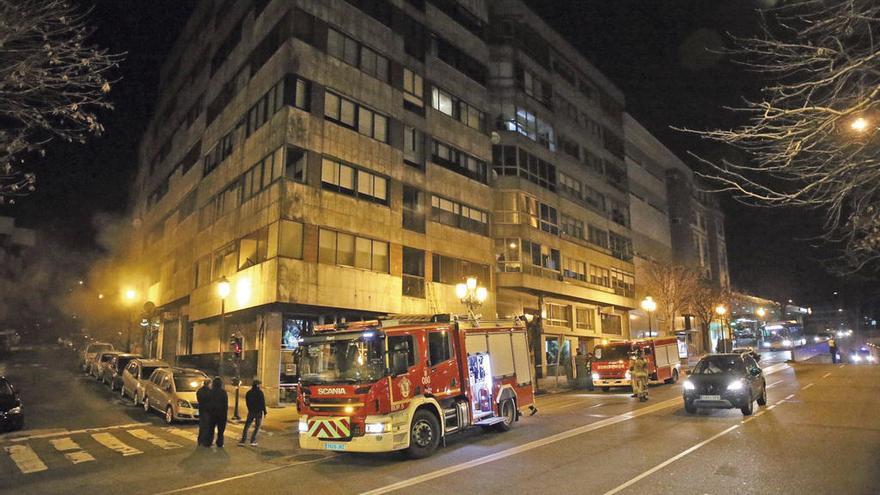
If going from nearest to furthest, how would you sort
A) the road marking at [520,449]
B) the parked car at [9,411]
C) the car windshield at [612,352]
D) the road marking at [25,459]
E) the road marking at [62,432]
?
the road marking at [520,449], the road marking at [25,459], the road marking at [62,432], the parked car at [9,411], the car windshield at [612,352]

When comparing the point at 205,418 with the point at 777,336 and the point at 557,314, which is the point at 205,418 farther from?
the point at 777,336

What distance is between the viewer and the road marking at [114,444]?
11546mm

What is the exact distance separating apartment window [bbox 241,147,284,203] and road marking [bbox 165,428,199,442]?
428 inches

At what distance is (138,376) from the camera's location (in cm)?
1939

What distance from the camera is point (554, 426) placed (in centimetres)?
1345

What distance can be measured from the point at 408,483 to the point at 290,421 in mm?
9750

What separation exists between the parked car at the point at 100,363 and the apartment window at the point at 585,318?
30.2 metres

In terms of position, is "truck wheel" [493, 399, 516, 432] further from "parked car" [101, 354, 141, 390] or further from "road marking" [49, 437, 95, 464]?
"parked car" [101, 354, 141, 390]

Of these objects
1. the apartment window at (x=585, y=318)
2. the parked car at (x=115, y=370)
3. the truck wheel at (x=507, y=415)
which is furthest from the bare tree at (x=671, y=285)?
the parked car at (x=115, y=370)

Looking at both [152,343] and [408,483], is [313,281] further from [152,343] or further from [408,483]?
[152,343]

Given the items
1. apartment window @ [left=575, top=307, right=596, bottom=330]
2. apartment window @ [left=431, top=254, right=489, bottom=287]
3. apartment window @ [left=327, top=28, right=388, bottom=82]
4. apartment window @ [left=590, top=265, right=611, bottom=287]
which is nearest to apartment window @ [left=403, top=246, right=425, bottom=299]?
apartment window @ [left=431, top=254, right=489, bottom=287]

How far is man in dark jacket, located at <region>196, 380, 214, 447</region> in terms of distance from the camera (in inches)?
472

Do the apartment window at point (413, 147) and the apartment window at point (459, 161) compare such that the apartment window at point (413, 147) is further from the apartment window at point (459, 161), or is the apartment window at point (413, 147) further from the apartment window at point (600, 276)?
the apartment window at point (600, 276)

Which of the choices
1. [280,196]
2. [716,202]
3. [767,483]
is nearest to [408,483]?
[767,483]
